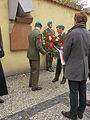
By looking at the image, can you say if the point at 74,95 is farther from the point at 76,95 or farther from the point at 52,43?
the point at 52,43

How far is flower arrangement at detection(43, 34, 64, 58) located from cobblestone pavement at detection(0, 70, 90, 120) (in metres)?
1.06

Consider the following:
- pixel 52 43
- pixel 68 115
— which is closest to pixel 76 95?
pixel 68 115

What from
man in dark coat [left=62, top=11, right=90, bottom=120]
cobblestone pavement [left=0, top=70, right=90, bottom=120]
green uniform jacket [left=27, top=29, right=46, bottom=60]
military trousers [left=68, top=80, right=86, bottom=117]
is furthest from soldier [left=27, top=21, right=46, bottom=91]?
military trousers [left=68, top=80, right=86, bottom=117]

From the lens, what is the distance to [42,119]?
2.35 m

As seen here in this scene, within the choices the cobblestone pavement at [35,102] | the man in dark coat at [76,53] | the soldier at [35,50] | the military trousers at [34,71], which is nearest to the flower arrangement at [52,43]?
the soldier at [35,50]

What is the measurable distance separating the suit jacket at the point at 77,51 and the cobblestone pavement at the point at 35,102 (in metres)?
0.91

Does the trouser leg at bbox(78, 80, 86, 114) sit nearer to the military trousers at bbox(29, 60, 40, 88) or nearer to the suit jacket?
the suit jacket

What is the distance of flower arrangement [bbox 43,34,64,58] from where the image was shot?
147 inches

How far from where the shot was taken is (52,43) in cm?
376

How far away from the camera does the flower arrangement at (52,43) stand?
374 centimetres

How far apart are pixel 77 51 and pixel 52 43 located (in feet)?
5.63

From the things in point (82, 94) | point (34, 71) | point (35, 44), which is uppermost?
point (35, 44)

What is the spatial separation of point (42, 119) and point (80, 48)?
1422mm

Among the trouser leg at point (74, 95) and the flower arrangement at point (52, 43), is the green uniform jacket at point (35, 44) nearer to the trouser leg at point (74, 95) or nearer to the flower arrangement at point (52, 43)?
the flower arrangement at point (52, 43)
